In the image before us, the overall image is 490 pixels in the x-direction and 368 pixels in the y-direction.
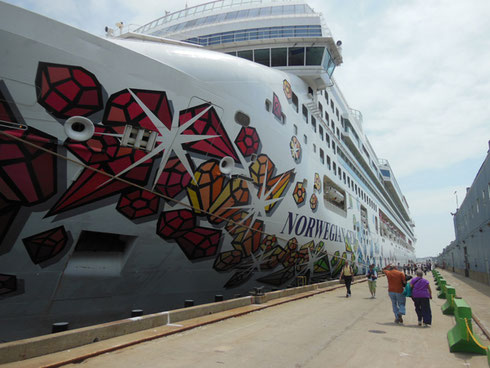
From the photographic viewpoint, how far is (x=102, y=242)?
730 cm

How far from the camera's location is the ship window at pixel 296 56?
15805 millimetres

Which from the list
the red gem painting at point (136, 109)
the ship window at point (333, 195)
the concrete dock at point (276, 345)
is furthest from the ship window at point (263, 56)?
the concrete dock at point (276, 345)

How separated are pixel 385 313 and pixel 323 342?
4417 millimetres

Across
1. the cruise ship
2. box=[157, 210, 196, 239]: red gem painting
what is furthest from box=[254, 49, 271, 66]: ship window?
box=[157, 210, 196, 239]: red gem painting

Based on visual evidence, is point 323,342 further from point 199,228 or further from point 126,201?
point 126,201

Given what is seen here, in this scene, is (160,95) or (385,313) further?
(385,313)

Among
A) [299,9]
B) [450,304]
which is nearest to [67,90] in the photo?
[450,304]

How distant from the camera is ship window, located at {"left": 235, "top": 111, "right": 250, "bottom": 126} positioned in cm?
945

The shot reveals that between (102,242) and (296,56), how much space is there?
1234cm

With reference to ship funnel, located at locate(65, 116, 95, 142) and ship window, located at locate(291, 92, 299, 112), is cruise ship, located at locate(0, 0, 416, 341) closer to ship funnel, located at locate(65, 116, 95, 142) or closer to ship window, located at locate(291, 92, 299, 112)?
ship funnel, located at locate(65, 116, 95, 142)

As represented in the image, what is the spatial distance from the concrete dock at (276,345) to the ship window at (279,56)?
11.2 meters

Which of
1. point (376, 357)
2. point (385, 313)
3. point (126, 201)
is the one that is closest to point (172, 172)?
point (126, 201)

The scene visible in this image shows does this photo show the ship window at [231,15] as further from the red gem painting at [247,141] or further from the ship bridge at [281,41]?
the red gem painting at [247,141]

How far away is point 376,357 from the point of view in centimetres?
524
